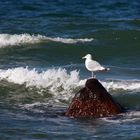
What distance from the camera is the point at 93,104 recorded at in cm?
1368

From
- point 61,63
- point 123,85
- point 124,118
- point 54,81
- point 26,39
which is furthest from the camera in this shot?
point 26,39

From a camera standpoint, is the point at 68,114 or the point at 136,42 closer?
the point at 68,114

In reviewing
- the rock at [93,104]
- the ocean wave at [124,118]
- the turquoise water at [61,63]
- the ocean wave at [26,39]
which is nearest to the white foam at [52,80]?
the turquoise water at [61,63]

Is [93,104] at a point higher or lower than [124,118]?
higher

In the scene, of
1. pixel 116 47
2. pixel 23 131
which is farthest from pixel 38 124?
pixel 116 47

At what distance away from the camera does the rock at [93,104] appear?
44.7ft

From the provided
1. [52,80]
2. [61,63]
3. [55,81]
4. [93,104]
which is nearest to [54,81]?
[55,81]

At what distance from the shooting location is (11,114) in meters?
13.7

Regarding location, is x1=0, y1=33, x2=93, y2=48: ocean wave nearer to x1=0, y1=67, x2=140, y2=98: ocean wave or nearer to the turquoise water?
the turquoise water

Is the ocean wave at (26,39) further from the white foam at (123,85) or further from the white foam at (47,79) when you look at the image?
the white foam at (123,85)

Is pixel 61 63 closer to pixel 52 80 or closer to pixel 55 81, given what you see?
pixel 52 80

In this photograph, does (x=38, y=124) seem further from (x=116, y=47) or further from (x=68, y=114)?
(x=116, y=47)

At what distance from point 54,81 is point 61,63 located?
4028 millimetres

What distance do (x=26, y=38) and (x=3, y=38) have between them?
2.71ft
